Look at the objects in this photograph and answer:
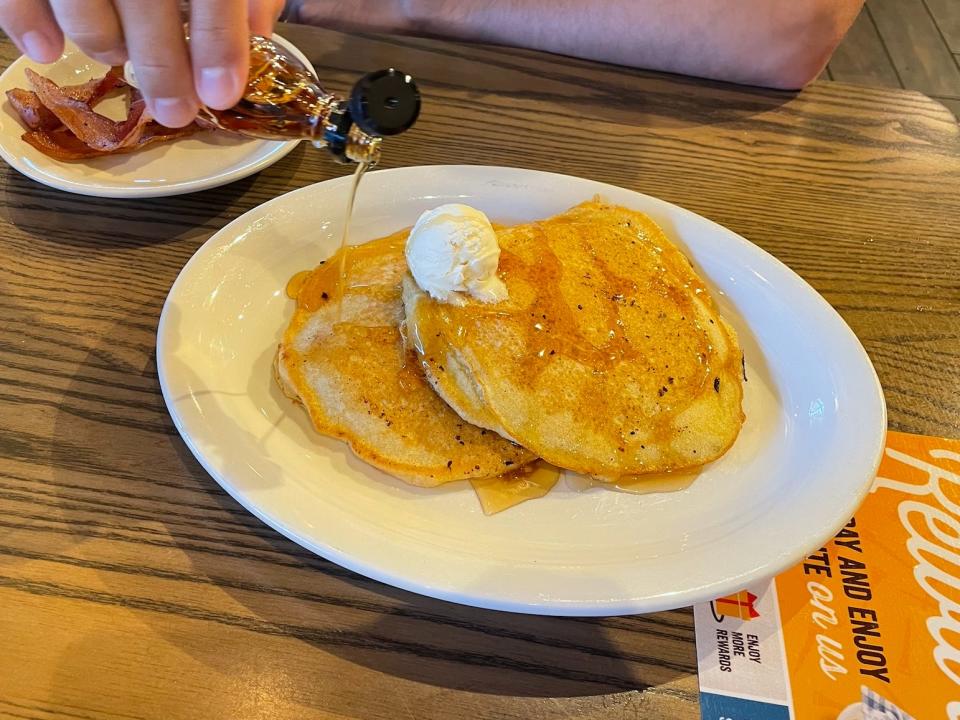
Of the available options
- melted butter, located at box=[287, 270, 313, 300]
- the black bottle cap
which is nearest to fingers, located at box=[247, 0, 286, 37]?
the black bottle cap

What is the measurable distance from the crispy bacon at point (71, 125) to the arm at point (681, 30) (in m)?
0.99

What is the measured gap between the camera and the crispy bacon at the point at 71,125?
146cm

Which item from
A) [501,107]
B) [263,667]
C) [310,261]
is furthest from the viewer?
[501,107]

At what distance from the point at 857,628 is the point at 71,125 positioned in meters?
1.83

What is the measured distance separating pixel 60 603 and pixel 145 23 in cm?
78

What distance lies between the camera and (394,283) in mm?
1272

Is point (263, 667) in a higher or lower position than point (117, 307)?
lower

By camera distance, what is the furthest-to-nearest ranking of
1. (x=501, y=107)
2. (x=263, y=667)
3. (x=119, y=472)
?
(x=501, y=107) → (x=119, y=472) → (x=263, y=667)

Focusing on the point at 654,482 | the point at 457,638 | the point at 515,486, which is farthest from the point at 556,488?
the point at 457,638

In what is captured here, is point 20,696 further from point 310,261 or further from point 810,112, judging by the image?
point 810,112

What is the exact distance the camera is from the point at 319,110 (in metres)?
0.89

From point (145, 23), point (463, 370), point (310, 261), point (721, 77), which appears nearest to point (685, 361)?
point (463, 370)

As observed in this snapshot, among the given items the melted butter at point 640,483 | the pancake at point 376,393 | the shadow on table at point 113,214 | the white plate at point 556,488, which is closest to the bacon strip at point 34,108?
the shadow on table at point 113,214

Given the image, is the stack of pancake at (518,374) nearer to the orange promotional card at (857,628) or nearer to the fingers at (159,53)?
the orange promotional card at (857,628)
